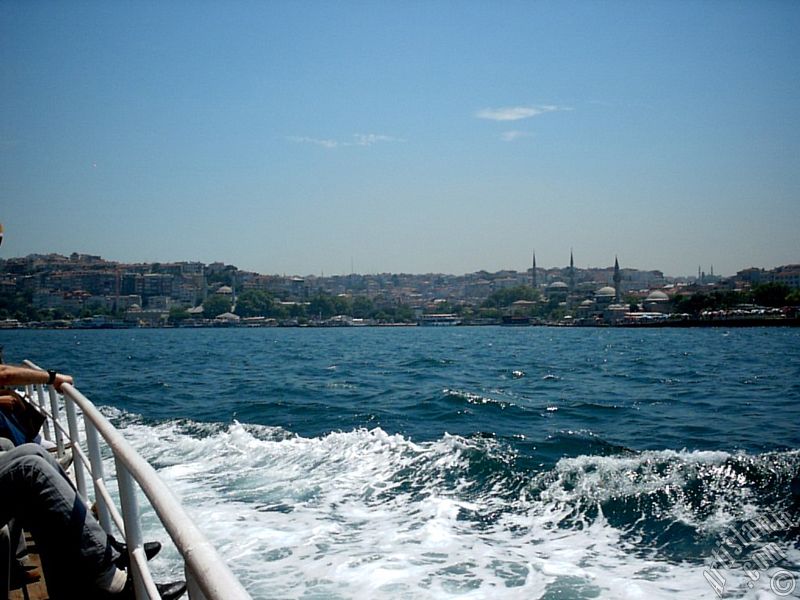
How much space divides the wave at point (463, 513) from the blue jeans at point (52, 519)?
86.8 inches

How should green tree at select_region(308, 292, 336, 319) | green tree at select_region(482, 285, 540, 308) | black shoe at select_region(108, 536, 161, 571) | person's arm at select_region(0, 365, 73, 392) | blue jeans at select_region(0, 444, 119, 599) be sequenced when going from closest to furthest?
blue jeans at select_region(0, 444, 119, 599) → black shoe at select_region(108, 536, 161, 571) → person's arm at select_region(0, 365, 73, 392) → green tree at select_region(308, 292, 336, 319) → green tree at select_region(482, 285, 540, 308)

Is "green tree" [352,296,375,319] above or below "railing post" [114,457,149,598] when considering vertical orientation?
below

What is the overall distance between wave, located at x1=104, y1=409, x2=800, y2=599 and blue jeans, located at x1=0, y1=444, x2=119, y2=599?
2.20 m

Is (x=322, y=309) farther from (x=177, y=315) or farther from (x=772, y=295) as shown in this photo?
(x=772, y=295)

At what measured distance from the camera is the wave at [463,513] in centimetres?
435

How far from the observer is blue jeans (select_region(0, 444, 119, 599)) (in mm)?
2010

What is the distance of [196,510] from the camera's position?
232 inches

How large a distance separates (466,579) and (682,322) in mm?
94699

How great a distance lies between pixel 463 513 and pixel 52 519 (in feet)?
14.4

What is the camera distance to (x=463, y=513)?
19.4 feet

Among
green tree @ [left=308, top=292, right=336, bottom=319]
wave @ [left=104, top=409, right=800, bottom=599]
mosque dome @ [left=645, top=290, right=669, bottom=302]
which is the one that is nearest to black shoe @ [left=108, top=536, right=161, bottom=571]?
wave @ [left=104, top=409, right=800, bottom=599]

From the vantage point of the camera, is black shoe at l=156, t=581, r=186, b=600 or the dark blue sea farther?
the dark blue sea

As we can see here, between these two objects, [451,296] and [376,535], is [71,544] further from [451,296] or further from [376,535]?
[451,296]

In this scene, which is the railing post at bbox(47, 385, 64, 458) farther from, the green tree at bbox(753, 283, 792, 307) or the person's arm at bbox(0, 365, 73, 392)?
the green tree at bbox(753, 283, 792, 307)
